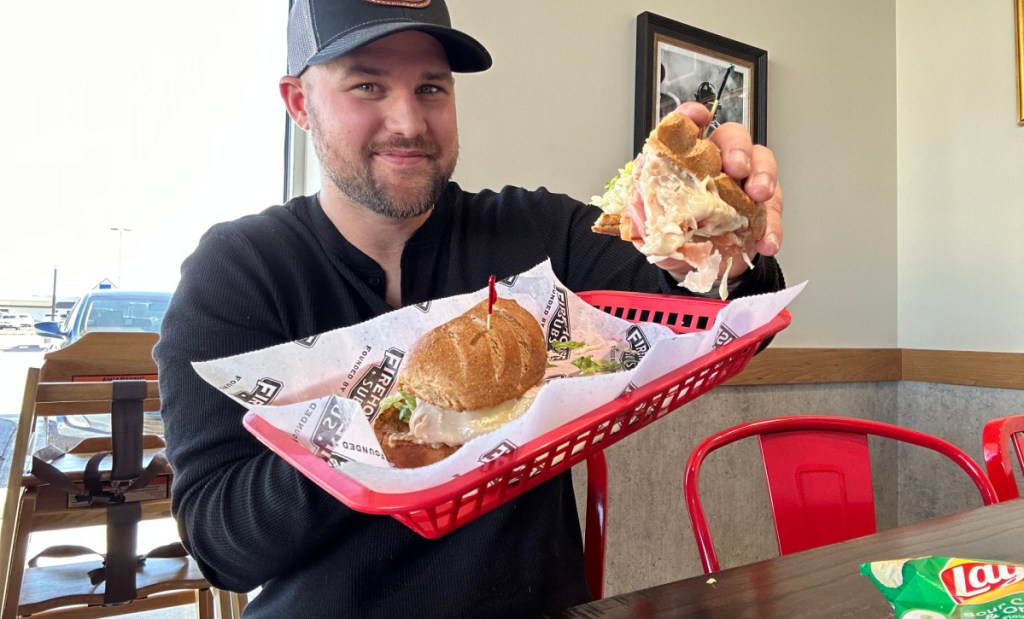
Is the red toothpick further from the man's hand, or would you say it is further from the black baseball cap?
the black baseball cap

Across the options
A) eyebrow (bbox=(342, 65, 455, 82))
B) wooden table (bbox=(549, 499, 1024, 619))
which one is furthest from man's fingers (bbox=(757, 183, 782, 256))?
eyebrow (bbox=(342, 65, 455, 82))

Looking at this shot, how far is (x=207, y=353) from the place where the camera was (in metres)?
1.19

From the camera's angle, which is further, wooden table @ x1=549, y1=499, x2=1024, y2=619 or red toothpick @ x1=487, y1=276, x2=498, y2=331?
red toothpick @ x1=487, y1=276, x2=498, y2=331

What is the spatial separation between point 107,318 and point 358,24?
150 centimetres

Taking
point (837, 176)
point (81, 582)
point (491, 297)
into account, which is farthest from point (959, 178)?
point (81, 582)

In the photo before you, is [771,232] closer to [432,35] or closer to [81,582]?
[432,35]

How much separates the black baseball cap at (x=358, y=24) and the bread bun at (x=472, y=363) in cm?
55

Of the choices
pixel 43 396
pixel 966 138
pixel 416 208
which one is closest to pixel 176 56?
pixel 43 396

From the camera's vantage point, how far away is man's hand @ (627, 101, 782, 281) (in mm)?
1048

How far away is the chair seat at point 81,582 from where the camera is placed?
188cm

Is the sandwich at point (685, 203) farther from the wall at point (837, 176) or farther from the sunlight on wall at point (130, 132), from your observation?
the sunlight on wall at point (130, 132)

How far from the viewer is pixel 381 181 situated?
1392mm

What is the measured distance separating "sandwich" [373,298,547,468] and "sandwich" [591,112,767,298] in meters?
0.27

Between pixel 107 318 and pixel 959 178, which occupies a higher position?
pixel 959 178
